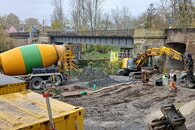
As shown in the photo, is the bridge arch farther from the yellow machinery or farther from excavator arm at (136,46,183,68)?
the yellow machinery

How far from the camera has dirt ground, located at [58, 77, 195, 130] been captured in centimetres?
910

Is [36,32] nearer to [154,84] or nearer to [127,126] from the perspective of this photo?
[154,84]

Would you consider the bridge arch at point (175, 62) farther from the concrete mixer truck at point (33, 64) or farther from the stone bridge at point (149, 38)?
the concrete mixer truck at point (33, 64)

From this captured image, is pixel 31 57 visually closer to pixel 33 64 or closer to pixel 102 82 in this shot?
pixel 33 64

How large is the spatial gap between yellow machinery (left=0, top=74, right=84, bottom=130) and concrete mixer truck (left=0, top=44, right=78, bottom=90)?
11.5 meters

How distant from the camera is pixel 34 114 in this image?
435 cm

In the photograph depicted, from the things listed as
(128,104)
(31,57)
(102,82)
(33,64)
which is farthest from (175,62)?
(31,57)

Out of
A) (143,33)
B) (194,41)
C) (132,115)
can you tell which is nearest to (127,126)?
(132,115)

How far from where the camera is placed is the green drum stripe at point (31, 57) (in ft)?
56.5

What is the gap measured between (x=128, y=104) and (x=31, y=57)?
30.8 ft

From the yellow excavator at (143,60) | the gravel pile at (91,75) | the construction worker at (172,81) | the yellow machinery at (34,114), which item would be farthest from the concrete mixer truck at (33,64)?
the yellow machinery at (34,114)

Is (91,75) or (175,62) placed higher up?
(175,62)

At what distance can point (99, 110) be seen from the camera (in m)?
10.8

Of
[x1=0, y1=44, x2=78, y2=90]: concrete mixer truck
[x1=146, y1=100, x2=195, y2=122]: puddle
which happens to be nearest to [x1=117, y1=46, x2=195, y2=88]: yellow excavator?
[x1=0, y1=44, x2=78, y2=90]: concrete mixer truck
